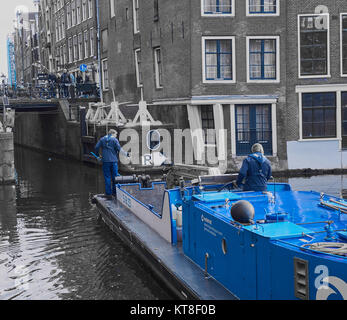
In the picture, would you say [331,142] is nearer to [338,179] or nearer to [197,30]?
[338,179]

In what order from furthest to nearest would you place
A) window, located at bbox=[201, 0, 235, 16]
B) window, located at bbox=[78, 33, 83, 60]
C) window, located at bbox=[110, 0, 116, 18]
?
window, located at bbox=[78, 33, 83, 60]
window, located at bbox=[110, 0, 116, 18]
window, located at bbox=[201, 0, 235, 16]

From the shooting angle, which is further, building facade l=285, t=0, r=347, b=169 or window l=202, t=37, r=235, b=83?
window l=202, t=37, r=235, b=83

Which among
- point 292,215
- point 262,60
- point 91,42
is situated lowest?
point 292,215

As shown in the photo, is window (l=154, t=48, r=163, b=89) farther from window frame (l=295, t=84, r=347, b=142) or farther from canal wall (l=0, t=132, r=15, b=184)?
canal wall (l=0, t=132, r=15, b=184)

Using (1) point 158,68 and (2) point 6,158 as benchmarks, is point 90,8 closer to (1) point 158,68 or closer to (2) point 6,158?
(1) point 158,68

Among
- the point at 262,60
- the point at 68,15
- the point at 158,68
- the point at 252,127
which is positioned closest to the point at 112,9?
the point at 158,68

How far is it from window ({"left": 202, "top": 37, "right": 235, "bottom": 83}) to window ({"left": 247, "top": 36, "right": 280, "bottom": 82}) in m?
0.73

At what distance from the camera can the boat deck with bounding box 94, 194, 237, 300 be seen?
6343mm

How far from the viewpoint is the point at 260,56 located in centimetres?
2106

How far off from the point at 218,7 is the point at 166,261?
1527 cm

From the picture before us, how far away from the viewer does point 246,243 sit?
5523mm

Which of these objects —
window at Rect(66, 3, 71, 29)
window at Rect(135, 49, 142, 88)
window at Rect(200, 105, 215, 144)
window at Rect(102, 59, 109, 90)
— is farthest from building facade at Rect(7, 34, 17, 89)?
window at Rect(200, 105, 215, 144)

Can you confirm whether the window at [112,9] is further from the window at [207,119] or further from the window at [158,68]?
the window at [207,119]

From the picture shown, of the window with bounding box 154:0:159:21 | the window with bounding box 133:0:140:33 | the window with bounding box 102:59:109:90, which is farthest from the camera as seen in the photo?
the window with bounding box 102:59:109:90
